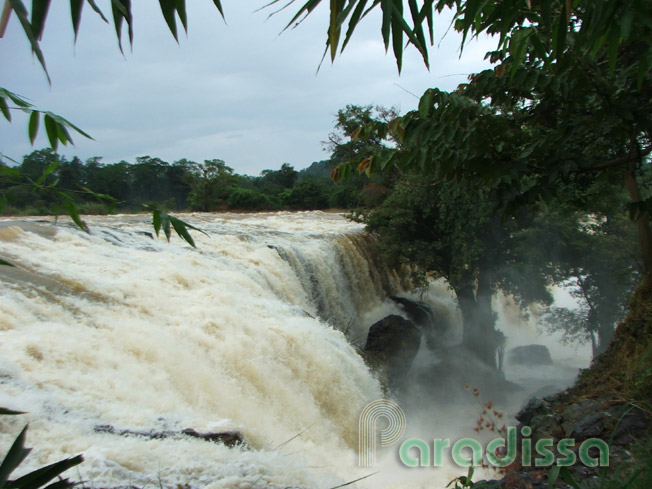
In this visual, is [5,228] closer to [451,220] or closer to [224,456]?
[224,456]

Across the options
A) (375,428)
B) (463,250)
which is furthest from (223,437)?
(463,250)

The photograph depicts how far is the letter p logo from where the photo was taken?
5.53 meters

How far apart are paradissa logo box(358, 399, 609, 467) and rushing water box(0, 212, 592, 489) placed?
21 cm

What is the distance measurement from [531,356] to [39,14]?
1430 centimetres

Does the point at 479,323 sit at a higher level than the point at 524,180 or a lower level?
lower

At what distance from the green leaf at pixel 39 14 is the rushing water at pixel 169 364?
2.16m

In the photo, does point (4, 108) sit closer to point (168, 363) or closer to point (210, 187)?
point (168, 363)

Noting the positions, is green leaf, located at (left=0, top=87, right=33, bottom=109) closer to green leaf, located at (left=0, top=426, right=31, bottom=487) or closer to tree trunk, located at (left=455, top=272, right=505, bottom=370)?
green leaf, located at (left=0, top=426, right=31, bottom=487)

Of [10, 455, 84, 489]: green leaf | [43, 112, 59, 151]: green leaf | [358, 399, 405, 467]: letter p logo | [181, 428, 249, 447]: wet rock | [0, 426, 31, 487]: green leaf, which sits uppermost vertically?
[43, 112, 59, 151]: green leaf

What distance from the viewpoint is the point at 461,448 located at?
430 centimetres

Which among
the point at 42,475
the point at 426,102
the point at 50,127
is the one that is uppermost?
the point at 426,102

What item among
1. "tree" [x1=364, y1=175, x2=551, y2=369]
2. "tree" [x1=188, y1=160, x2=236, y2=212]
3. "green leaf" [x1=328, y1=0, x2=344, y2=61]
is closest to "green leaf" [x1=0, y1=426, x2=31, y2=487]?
"green leaf" [x1=328, y1=0, x2=344, y2=61]

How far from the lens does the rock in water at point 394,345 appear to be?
28.9 ft

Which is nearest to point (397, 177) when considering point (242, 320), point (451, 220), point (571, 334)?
point (451, 220)
